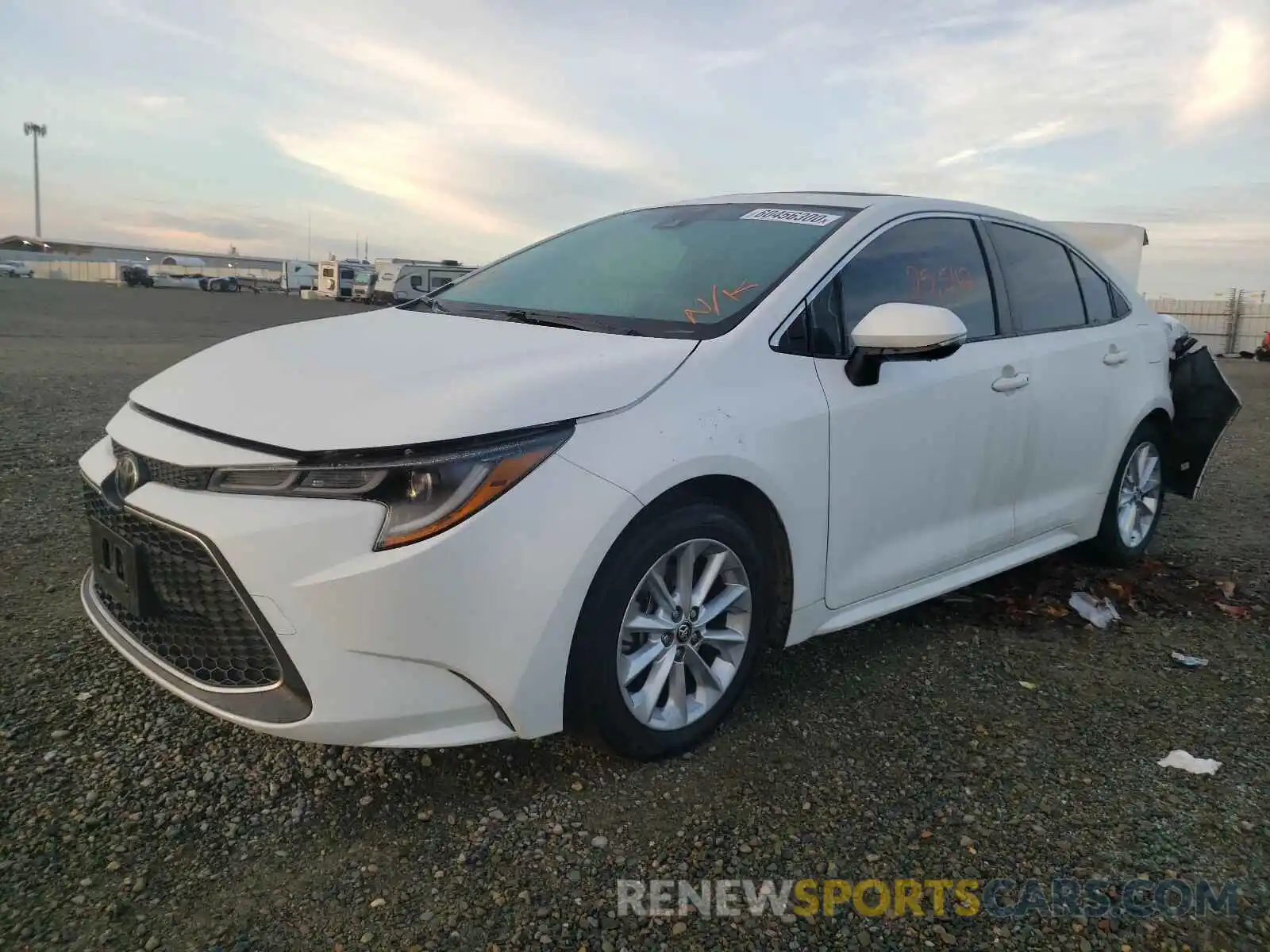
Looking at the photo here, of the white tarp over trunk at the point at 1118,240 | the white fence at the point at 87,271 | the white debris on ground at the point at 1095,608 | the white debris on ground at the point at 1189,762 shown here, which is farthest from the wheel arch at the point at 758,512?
the white fence at the point at 87,271

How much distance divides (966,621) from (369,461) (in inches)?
106

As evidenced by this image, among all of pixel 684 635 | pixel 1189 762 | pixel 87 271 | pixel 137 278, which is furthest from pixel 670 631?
pixel 87 271

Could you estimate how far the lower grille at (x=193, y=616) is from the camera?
216 cm

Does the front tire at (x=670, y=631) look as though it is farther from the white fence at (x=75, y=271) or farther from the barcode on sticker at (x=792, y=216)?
the white fence at (x=75, y=271)

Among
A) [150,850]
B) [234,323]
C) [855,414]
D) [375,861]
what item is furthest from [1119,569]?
[234,323]

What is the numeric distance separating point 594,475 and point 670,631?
0.55 m

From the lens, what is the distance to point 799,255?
9.93 ft

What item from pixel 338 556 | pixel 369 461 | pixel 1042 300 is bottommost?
pixel 338 556

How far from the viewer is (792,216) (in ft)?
11.0

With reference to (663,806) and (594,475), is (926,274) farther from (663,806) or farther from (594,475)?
(663,806)

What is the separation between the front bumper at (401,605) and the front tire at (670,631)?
9 centimetres

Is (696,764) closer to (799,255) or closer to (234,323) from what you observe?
(799,255)

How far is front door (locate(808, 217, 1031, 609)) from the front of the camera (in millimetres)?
2938

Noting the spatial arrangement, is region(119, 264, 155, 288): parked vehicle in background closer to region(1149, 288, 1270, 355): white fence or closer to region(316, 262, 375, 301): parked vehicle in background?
region(316, 262, 375, 301): parked vehicle in background
